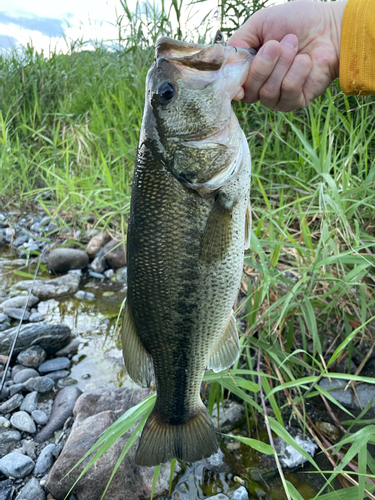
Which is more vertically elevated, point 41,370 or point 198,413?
point 198,413

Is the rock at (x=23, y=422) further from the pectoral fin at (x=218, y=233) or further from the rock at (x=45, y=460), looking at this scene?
the pectoral fin at (x=218, y=233)

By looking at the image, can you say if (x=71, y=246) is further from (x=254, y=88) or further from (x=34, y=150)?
(x=254, y=88)

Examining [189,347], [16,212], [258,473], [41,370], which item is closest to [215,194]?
[189,347]

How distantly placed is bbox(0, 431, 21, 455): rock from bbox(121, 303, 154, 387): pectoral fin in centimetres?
130

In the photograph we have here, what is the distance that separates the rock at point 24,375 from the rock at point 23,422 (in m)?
0.37

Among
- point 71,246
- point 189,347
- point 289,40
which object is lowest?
point 71,246

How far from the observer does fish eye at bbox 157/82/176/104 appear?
148 centimetres

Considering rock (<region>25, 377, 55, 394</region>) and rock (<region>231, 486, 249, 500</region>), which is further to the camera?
rock (<region>25, 377, 55, 394</region>)

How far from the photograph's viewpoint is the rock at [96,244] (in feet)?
15.7

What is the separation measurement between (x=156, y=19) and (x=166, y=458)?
469 centimetres

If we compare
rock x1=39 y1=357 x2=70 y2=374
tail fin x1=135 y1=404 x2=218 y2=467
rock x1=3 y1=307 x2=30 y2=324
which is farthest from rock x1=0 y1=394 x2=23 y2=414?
tail fin x1=135 y1=404 x2=218 y2=467

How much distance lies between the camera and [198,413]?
1.66 m

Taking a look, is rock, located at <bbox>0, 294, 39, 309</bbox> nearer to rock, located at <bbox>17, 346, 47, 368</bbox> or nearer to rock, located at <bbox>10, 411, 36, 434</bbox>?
rock, located at <bbox>17, 346, 47, 368</bbox>

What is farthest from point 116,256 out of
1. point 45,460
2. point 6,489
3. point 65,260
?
point 6,489
